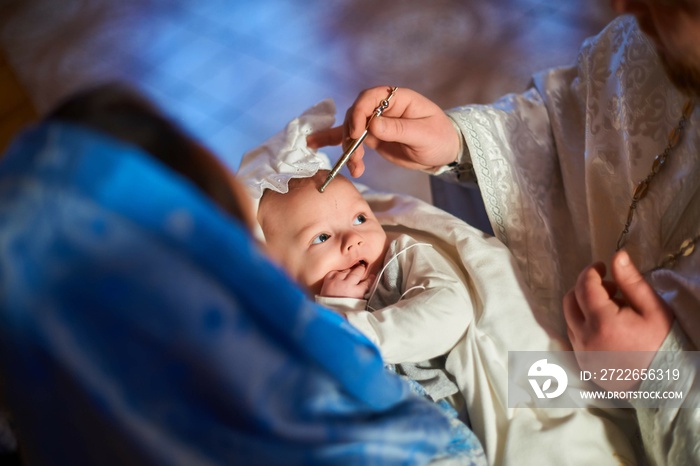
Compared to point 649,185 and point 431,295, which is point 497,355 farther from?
point 649,185

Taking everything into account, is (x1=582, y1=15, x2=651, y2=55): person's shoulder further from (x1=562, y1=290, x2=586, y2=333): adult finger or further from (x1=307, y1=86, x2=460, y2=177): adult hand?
→ (x1=562, y1=290, x2=586, y2=333): adult finger

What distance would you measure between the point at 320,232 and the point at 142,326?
28.7 inches

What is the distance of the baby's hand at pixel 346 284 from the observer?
1071 mm

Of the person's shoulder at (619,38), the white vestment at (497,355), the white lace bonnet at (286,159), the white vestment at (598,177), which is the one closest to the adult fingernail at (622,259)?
the white vestment at (598,177)

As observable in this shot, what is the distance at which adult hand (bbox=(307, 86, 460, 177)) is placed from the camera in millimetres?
1104

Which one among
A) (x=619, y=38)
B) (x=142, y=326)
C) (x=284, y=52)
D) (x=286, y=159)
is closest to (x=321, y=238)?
(x=286, y=159)

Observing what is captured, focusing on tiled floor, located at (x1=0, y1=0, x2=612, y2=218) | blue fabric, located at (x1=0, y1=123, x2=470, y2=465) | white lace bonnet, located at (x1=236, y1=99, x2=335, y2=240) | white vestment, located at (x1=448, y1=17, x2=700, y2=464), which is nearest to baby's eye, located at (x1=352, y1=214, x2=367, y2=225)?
white lace bonnet, located at (x1=236, y1=99, x2=335, y2=240)

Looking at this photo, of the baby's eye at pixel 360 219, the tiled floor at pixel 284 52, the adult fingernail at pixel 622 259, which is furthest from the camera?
the tiled floor at pixel 284 52

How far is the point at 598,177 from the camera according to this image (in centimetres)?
108

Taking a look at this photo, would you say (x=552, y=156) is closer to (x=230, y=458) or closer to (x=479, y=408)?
(x=479, y=408)

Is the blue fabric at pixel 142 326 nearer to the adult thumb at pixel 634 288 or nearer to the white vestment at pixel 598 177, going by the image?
the adult thumb at pixel 634 288

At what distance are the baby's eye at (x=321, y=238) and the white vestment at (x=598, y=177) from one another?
11.5 inches

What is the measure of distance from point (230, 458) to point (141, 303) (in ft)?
0.44

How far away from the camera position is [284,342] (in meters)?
0.45
